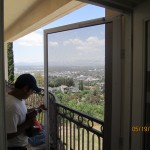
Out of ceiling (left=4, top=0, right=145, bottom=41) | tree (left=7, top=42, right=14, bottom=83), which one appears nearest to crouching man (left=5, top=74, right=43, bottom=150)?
ceiling (left=4, top=0, right=145, bottom=41)

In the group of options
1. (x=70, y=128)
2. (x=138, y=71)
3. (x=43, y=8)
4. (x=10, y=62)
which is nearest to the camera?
(x=138, y=71)

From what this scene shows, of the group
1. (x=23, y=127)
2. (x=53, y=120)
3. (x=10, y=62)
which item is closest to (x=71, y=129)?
(x=53, y=120)

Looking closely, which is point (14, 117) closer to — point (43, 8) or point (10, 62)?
point (43, 8)

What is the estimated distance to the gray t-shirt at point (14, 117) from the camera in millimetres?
1583

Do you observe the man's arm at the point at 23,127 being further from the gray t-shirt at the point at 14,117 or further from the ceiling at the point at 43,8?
the ceiling at the point at 43,8

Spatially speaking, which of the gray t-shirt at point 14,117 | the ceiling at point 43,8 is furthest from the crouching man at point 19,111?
the ceiling at point 43,8

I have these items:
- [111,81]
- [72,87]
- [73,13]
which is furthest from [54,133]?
[73,13]

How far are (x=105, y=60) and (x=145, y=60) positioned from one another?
396mm

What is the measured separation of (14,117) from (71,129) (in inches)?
48.2

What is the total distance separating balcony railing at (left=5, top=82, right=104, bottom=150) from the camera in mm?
2129

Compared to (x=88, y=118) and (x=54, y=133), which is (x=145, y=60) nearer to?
(x=88, y=118)

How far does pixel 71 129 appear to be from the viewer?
269 cm

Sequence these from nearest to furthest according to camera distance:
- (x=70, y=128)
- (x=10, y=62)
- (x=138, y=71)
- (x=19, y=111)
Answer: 1. (x=138, y=71)
2. (x=19, y=111)
3. (x=70, y=128)
4. (x=10, y=62)

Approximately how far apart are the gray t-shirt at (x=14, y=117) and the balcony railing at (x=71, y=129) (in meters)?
0.70
